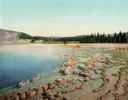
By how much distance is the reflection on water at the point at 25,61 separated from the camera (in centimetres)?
306

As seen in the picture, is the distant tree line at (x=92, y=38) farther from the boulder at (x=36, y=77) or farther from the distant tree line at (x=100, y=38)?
the boulder at (x=36, y=77)

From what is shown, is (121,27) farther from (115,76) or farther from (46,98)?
(46,98)

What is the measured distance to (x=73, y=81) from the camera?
2.98 m

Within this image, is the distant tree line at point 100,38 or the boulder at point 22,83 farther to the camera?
the distant tree line at point 100,38

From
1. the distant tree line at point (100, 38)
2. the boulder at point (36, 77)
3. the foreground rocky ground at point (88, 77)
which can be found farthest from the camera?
the distant tree line at point (100, 38)

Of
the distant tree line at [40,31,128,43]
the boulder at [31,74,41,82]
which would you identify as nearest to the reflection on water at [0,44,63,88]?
the boulder at [31,74,41,82]

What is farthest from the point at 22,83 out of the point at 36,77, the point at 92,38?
the point at 92,38

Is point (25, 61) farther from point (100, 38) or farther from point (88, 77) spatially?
point (100, 38)

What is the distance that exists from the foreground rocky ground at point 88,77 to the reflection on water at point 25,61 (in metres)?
0.14

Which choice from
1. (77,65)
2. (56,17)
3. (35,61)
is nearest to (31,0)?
(56,17)

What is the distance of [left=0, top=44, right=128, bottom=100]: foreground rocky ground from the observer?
114 inches

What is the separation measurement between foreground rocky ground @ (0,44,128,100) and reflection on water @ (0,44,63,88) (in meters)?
0.14

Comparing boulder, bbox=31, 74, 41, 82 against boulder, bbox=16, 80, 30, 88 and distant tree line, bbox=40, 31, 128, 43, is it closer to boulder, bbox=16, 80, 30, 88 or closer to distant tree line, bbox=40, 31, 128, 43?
boulder, bbox=16, 80, 30, 88

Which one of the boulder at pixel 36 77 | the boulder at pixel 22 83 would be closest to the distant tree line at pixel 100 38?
the boulder at pixel 36 77
